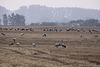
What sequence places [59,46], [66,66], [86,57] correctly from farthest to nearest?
[59,46] < [86,57] < [66,66]

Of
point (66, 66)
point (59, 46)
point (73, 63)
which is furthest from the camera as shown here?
point (59, 46)

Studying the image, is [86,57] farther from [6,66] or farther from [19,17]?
[19,17]

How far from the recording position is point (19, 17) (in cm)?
18212

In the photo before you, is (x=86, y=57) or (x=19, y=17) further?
(x=19, y=17)

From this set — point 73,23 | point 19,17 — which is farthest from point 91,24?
point 19,17

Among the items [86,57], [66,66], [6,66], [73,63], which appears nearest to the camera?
[6,66]

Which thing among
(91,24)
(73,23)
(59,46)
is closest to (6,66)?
(59,46)

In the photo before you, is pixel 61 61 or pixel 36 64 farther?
pixel 61 61

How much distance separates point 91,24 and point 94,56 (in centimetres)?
14459

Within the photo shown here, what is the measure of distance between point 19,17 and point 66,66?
6371 inches

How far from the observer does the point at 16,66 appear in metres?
23.2

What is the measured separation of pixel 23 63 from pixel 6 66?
2654 millimetres

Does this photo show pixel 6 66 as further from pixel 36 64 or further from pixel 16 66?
pixel 36 64

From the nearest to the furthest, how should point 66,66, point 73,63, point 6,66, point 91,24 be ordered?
point 6,66 → point 66,66 → point 73,63 → point 91,24
